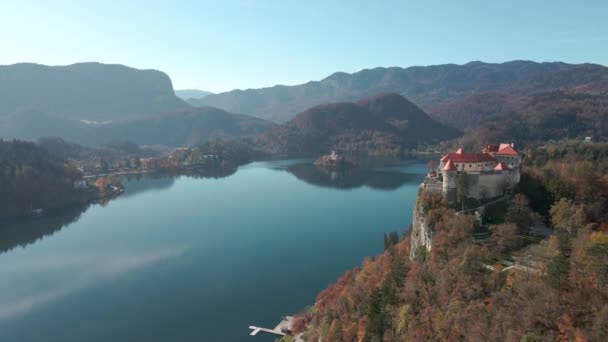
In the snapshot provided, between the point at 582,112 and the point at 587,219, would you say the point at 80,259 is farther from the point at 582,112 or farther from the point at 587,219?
the point at 582,112

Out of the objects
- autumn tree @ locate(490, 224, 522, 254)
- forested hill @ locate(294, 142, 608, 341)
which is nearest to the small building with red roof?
forested hill @ locate(294, 142, 608, 341)

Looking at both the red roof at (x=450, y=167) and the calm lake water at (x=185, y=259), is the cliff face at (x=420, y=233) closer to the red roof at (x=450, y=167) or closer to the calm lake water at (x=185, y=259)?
the red roof at (x=450, y=167)

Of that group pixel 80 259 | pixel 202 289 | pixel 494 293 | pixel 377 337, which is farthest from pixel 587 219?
pixel 80 259

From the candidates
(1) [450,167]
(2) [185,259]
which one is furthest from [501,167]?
(2) [185,259]

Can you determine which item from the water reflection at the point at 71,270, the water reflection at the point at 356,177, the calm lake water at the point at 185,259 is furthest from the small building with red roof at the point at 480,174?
the water reflection at the point at 356,177

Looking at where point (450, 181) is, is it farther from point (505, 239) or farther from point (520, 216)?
point (505, 239)

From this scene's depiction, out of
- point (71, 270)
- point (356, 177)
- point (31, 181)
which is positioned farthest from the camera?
point (356, 177)
